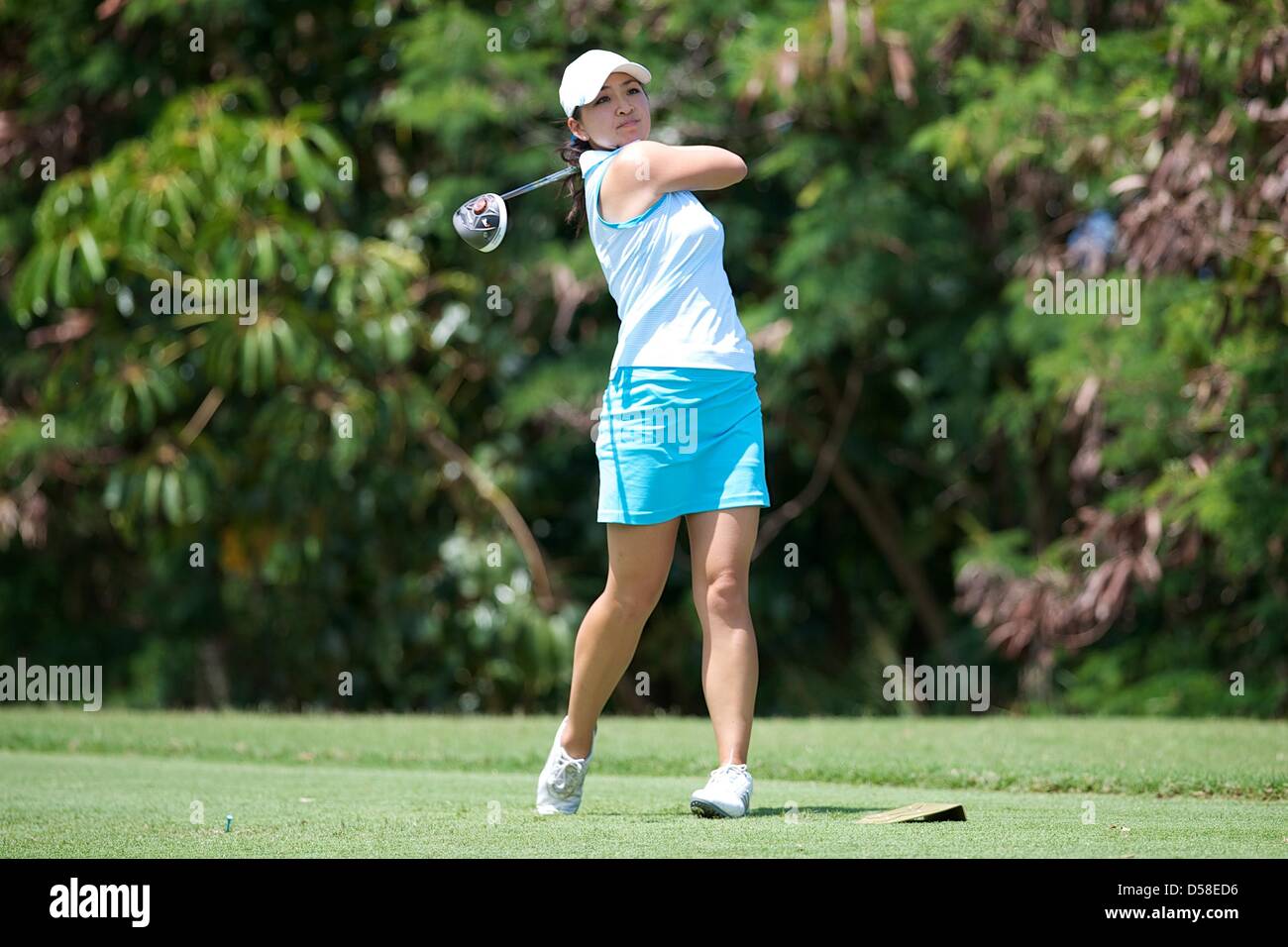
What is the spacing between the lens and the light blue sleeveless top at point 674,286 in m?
4.99

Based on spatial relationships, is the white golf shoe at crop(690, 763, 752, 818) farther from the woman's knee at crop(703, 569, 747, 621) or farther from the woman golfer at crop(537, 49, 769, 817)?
the woman's knee at crop(703, 569, 747, 621)

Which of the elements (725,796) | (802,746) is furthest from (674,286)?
(802,746)

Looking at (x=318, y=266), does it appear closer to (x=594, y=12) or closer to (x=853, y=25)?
(x=594, y=12)

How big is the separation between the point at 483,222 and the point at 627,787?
79.4 inches

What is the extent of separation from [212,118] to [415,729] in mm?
5816

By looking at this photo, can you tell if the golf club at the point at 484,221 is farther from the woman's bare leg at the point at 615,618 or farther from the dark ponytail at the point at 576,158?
the woman's bare leg at the point at 615,618

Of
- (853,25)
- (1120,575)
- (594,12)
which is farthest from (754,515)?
(594,12)

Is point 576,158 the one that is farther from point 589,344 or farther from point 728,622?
point 589,344

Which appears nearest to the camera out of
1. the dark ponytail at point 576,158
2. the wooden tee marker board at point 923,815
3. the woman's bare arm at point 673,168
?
the wooden tee marker board at point 923,815

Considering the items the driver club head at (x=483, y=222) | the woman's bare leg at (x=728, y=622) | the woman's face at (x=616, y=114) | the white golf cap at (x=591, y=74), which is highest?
Answer: the white golf cap at (x=591, y=74)

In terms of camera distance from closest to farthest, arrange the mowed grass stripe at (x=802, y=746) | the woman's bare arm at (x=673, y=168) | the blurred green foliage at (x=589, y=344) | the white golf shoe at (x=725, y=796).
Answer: the white golf shoe at (x=725, y=796), the woman's bare arm at (x=673, y=168), the mowed grass stripe at (x=802, y=746), the blurred green foliage at (x=589, y=344)

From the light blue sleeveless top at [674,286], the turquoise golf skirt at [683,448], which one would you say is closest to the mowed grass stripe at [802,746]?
the turquoise golf skirt at [683,448]

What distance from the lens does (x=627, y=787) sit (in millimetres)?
6066

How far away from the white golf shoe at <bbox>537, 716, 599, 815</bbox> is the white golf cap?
183 centimetres
